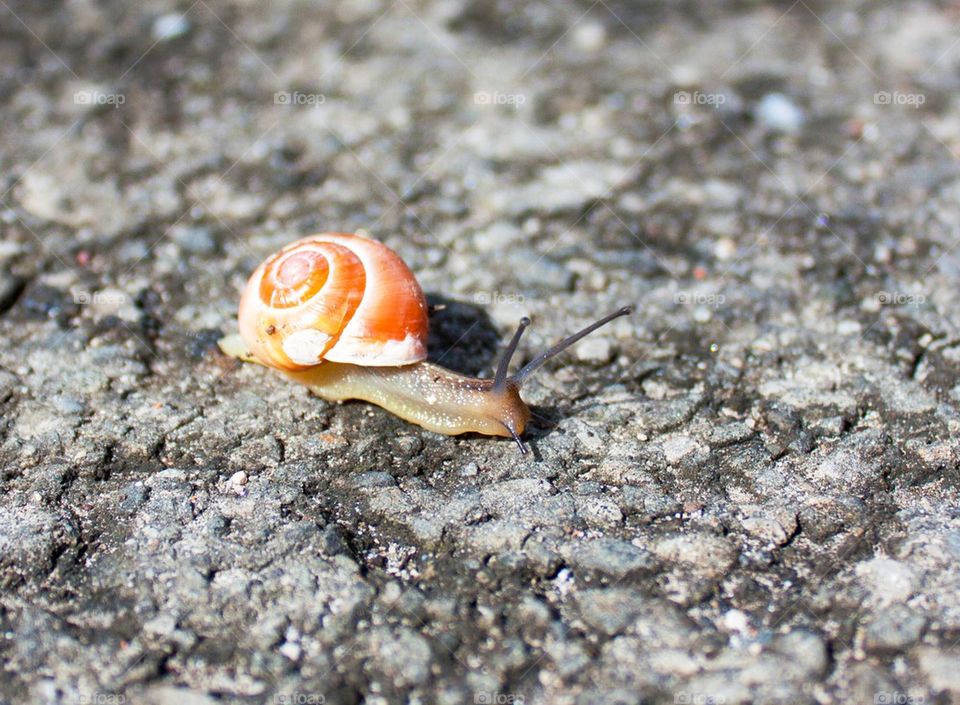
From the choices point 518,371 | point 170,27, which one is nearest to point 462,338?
point 518,371

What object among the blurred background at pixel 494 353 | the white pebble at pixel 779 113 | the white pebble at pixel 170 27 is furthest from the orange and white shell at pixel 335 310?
the white pebble at pixel 170 27

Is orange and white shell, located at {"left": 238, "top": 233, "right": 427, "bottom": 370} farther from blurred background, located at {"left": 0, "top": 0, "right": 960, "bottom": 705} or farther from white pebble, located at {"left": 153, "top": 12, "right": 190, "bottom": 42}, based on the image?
white pebble, located at {"left": 153, "top": 12, "right": 190, "bottom": 42}

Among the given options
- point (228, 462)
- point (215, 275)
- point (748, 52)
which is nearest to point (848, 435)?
point (228, 462)

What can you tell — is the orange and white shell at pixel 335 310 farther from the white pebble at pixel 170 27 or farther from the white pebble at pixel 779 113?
the white pebble at pixel 170 27

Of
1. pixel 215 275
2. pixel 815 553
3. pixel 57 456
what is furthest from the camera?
pixel 215 275

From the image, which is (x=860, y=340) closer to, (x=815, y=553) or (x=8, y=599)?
(x=815, y=553)

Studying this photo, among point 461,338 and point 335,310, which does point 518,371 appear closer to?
point 461,338
